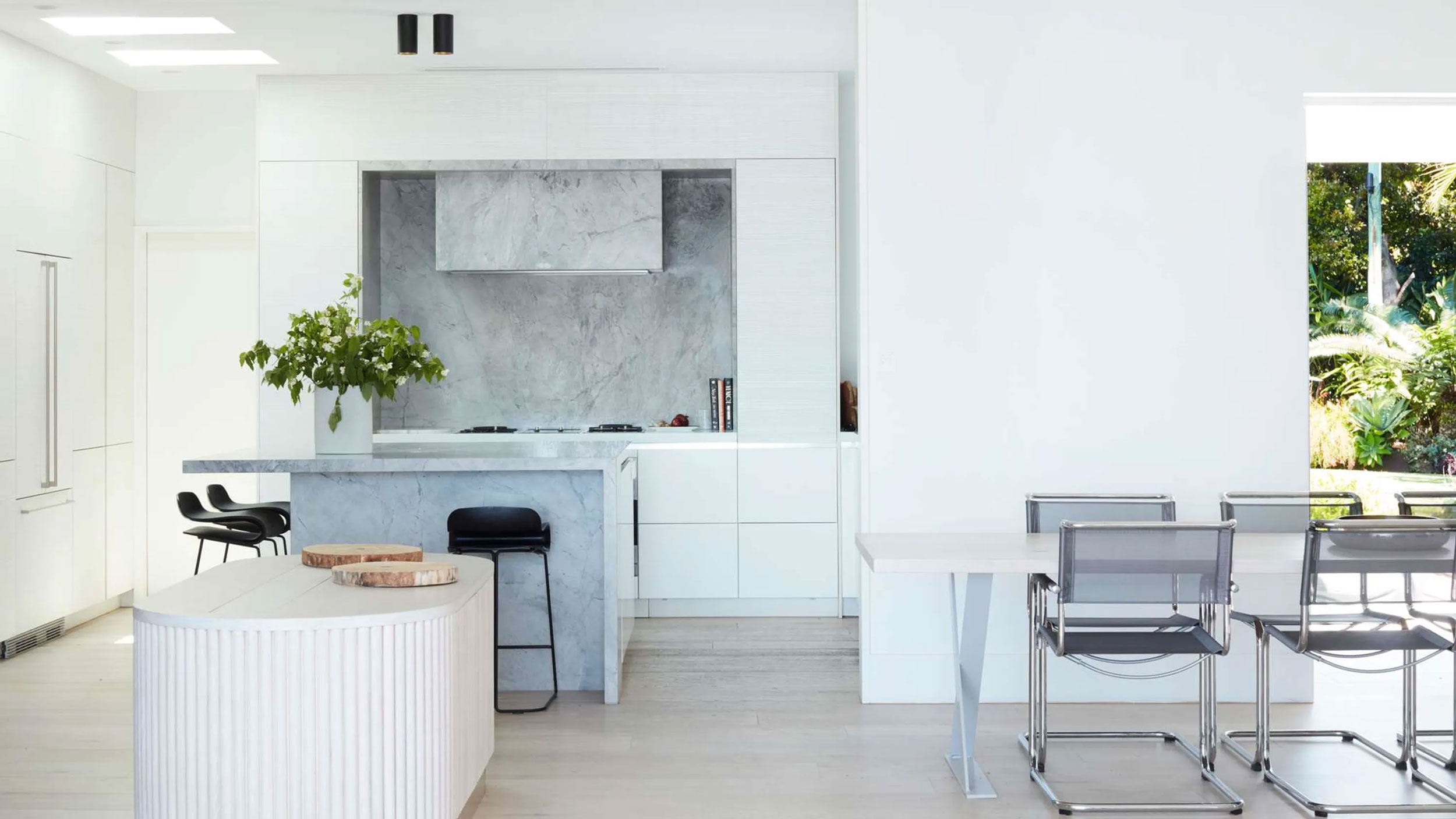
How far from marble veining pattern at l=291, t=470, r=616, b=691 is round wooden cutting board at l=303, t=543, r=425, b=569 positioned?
1331mm

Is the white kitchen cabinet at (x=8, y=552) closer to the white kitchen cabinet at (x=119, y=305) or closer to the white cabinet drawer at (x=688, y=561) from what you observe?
the white kitchen cabinet at (x=119, y=305)

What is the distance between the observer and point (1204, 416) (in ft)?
Answer: 14.2

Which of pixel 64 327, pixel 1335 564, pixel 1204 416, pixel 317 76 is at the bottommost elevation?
pixel 1335 564

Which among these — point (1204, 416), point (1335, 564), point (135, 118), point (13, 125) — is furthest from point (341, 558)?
point (135, 118)

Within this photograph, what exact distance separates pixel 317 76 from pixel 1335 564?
5246 mm

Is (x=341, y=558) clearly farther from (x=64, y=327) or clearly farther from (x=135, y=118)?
(x=135, y=118)

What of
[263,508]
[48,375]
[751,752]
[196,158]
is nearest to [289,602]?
[751,752]

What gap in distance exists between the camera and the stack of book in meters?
6.11

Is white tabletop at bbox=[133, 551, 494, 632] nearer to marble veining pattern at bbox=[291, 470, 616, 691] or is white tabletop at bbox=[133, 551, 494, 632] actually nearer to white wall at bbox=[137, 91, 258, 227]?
marble veining pattern at bbox=[291, 470, 616, 691]

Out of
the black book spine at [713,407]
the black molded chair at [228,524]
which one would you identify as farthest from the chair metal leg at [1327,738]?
the black molded chair at [228,524]

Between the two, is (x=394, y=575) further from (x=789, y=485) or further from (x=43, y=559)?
(x=43, y=559)

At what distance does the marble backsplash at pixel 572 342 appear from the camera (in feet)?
21.9

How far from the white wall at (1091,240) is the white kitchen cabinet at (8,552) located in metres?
3.92

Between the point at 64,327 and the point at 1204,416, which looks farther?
the point at 64,327
